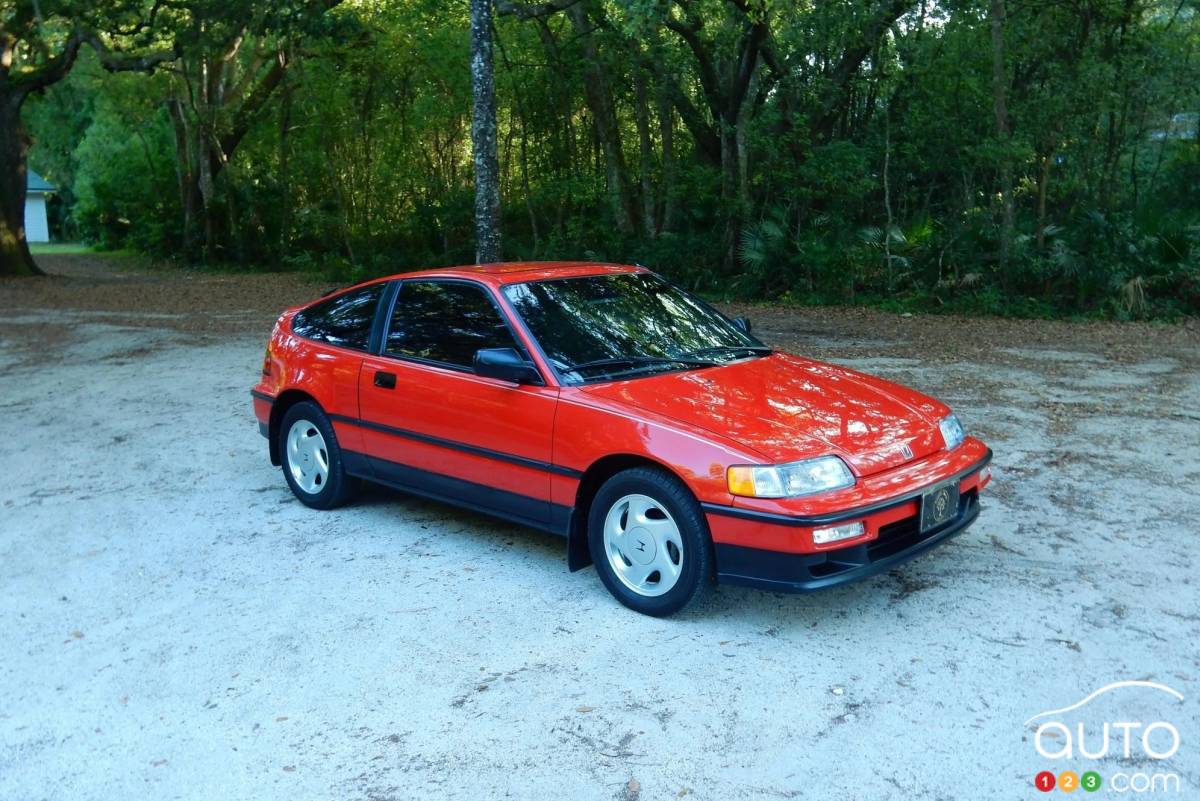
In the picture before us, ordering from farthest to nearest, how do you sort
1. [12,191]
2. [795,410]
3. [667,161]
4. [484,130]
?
[12,191]
[667,161]
[484,130]
[795,410]

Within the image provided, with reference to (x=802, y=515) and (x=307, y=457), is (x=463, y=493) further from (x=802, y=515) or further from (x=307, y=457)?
(x=802, y=515)

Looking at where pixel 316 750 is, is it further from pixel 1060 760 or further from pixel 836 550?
pixel 1060 760

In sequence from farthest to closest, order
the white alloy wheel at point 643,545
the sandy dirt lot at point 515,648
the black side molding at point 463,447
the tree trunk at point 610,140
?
the tree trunk at point 610,140 < the black side molding at point 463,447 < the white alloy wheel at point 643,545 < the sandy dirt lot at point 515,648

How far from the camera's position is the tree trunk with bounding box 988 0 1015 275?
15.0 m

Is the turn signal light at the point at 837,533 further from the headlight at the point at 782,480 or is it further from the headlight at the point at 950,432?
the headlight at the point at 950,432

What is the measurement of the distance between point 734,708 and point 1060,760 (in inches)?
44.3

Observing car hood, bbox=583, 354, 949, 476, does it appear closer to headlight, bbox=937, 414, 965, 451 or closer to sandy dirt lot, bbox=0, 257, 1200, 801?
headlight, bbox=937, 414, 965, 451

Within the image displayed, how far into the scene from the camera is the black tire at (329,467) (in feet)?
21.5

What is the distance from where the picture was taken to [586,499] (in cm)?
523

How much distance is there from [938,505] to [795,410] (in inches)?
30.0

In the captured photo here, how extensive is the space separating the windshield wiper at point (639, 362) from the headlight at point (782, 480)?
3.71 ft

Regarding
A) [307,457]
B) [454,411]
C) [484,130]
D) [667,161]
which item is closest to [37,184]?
[667,161]

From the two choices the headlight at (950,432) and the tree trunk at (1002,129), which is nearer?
the headlight at (950,432)

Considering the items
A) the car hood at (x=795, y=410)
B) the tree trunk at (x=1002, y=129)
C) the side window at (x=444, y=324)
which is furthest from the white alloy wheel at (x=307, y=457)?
the tree trunk at (x=1002, y=129)
